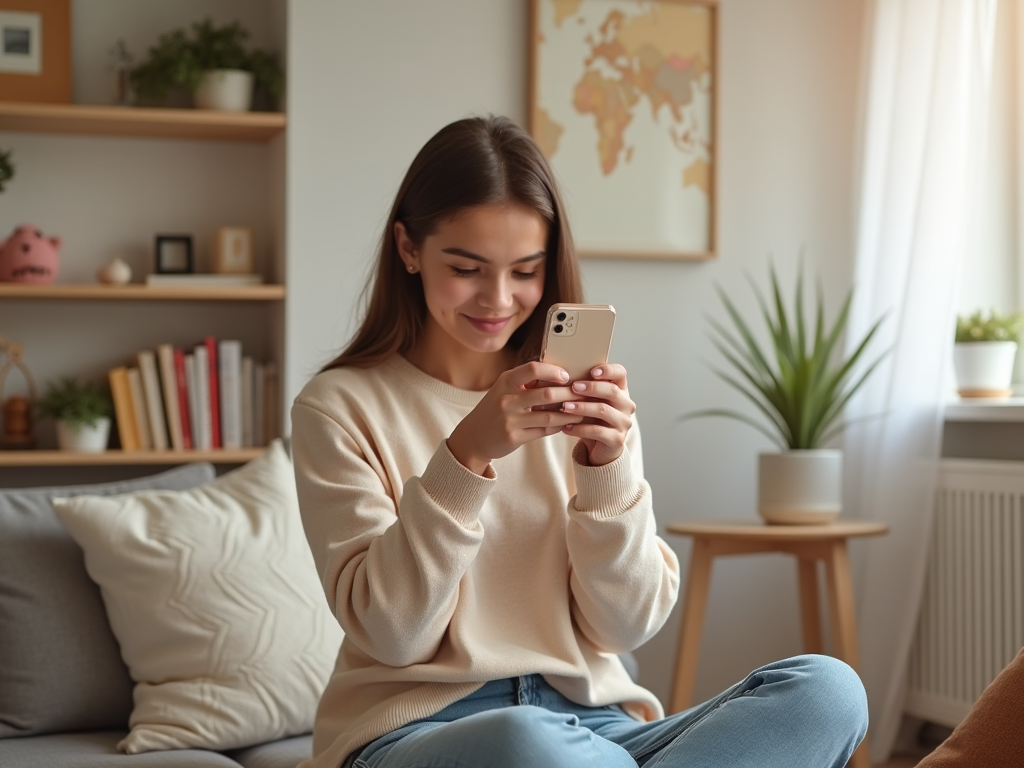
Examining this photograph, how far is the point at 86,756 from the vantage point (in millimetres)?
1778

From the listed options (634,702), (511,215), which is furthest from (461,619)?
(511,215)

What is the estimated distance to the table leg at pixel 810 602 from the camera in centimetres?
298

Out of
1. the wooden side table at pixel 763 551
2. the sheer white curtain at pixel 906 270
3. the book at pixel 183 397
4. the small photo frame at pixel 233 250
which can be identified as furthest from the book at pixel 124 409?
the sheer white curtain at pixel 906 270

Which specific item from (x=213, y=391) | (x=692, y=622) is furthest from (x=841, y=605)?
(x=213, y=391)

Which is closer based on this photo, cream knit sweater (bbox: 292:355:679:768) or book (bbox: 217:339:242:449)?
cream knit sweater (bbox: 292:355:679:768)

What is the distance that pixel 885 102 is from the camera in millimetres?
3133

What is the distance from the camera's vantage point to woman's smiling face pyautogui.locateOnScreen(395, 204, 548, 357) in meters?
1.55

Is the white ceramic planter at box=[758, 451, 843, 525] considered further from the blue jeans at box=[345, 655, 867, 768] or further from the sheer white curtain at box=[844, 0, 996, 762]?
the blue jeans at box=[345, 655, 867, 768]

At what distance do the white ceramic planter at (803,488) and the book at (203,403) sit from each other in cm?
129

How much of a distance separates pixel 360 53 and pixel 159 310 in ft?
2.61

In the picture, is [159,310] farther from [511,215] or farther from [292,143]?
[511,215]

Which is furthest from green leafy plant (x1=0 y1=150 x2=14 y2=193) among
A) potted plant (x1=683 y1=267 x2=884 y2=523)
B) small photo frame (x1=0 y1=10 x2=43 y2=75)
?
potted plant (x1=683 y1=267 x2=884 y2=523)

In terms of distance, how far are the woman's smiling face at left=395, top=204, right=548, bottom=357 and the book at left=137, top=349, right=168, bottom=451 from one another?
1.45m

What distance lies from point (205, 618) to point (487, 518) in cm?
60
